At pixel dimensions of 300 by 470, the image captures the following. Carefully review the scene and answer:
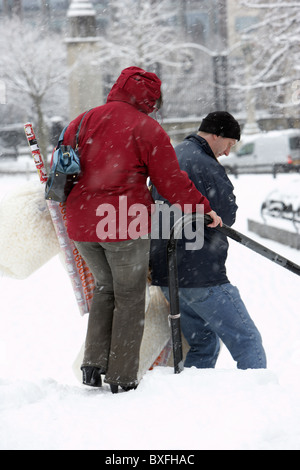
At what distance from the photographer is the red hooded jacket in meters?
2.51

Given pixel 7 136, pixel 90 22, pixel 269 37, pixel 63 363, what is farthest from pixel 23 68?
pixel 63 363

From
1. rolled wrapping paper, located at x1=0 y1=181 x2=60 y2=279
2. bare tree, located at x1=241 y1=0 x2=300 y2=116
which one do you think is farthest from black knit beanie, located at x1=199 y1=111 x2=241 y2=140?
bare tree, located at x1=241 y1=0 x2=300 y2=116

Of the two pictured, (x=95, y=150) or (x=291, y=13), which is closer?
(x=95, y=150)

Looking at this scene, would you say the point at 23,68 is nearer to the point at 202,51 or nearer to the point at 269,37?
the point at 202,51

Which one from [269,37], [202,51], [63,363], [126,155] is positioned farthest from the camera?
[202,51]

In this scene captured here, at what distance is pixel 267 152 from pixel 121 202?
1960cm

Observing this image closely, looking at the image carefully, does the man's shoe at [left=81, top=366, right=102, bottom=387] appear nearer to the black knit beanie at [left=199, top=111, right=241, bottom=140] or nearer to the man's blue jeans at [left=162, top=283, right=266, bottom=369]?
the man's blue jeans at [left=162, top=283, right=266, bottom=369]

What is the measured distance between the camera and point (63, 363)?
458cm

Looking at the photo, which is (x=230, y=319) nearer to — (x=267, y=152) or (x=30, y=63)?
(x=267, y=152)

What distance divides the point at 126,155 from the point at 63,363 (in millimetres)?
2560

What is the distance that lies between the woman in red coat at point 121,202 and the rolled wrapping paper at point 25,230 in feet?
1.47

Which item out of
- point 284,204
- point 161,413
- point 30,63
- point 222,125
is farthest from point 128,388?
point 30,63

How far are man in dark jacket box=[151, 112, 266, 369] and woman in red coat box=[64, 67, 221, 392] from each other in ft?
0.86

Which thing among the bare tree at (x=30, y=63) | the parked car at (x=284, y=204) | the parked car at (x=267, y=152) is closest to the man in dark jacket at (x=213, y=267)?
Answer: the parked car at (x=284, y=204)
